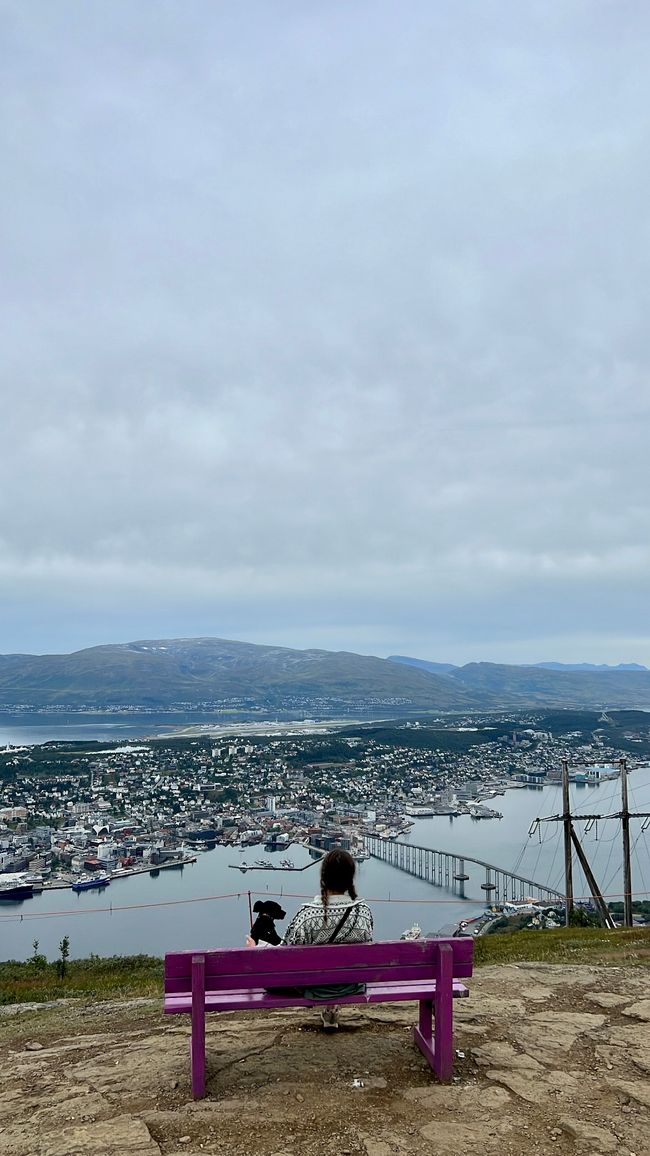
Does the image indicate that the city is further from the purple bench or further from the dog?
the purple bench

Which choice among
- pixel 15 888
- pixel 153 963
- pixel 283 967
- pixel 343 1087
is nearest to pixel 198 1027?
pixel 283 967

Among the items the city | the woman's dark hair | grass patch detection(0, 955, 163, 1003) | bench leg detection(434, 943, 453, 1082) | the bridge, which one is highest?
the woman's dark hair

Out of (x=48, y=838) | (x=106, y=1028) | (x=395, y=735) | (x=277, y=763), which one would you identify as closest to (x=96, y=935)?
(x=48, y=838)

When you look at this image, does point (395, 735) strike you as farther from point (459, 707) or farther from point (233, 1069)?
point (233, 1069)

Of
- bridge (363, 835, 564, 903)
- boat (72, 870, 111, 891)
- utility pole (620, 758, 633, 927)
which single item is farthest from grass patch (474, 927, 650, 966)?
boat (72, 870, 111, 891)

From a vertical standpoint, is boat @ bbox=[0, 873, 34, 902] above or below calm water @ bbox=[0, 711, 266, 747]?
above

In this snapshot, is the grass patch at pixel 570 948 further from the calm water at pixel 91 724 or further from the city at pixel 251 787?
the calm water at pixel 91 724
